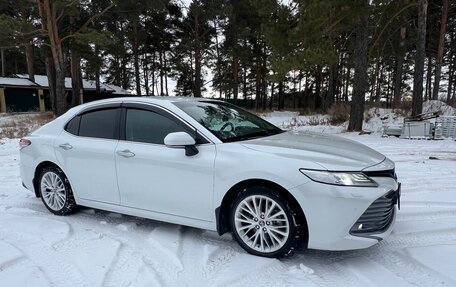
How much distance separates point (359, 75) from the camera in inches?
486

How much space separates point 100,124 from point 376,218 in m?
3.20

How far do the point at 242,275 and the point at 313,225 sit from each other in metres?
0.74

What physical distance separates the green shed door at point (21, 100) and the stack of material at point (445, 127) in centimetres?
3389

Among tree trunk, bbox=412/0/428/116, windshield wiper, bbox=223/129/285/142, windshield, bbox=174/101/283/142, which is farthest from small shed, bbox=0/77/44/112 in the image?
windshield wiper, bbox=223/129/285/142

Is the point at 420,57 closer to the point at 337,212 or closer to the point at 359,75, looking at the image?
the point at 359,75

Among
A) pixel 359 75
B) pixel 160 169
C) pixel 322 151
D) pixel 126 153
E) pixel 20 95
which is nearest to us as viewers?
pixel 322 151

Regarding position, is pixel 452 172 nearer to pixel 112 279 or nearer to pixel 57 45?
pixel 112 279

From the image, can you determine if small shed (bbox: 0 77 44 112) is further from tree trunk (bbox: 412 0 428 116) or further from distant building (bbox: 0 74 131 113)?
tree trunk (bbox: 412 0 428 116)

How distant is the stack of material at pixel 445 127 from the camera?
33.7 feet

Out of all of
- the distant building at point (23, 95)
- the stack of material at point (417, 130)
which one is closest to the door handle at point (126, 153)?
the stack of material at point (417, 130)

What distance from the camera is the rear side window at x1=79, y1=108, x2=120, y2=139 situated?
12.9 ft

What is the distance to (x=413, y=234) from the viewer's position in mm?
3484

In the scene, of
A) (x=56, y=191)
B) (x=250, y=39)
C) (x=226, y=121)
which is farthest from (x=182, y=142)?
(x=250, y=39)

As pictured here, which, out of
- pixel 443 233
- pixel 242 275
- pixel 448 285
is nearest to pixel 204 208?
pixel 242 275
